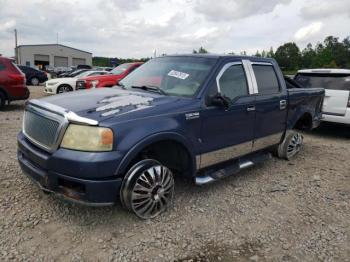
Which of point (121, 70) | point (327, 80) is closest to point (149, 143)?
point (327, 80)

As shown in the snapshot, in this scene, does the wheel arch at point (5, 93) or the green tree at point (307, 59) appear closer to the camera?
the wheel arch at point (5, 93)

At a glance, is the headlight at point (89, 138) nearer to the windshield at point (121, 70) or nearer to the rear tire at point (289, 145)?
the rear tire at point (289, 145)

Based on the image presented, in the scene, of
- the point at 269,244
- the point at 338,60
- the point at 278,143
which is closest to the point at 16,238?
the point at 269,244

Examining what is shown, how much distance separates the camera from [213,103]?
3.79m

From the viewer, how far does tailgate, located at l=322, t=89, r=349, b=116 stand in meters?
7.25

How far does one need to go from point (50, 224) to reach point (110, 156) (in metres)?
1.06

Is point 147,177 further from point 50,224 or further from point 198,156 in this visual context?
point 50,224

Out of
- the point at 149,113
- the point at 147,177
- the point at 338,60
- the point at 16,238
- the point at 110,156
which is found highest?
the point at 338,60

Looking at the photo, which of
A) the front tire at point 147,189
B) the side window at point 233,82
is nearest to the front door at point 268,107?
the side window at point 233,82

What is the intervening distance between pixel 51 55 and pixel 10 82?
6193 cm

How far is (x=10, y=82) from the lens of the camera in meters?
9.41

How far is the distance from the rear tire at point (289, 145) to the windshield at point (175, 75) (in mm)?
2254

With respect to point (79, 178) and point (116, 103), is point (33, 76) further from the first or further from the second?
point (79, 178)

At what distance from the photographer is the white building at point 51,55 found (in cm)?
6331
